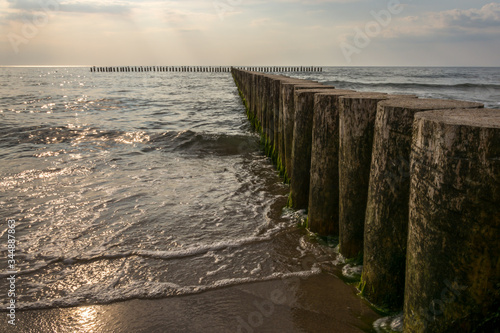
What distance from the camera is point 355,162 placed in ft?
9.43

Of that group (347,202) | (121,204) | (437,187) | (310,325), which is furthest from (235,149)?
(437,187)

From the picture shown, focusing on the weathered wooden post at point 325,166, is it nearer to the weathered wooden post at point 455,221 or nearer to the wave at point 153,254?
the wave at point 153,254

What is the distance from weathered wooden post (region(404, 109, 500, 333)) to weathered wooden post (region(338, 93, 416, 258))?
862 mm

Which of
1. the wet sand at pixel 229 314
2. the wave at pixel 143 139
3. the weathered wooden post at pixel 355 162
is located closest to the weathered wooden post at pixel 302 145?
the weathered wooden post at pixel 355 162

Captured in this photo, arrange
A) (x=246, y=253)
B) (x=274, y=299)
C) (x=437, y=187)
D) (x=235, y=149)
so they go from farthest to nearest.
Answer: (x=235, y=149), (x=246, y=253), (x=274, y=299), (x=437, y=187)

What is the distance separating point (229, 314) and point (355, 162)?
1534 millimetres

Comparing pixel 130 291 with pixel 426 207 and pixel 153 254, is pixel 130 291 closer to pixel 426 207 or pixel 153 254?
pixel 153 254

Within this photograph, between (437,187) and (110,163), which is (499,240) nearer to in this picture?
(437,187)

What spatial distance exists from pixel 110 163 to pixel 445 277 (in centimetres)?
675

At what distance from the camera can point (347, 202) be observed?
3.00 meters

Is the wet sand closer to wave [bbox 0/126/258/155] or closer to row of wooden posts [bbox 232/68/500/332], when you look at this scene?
row of wooden posts [bbox 232/68/500/332]

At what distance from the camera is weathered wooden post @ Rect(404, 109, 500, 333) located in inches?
61.8

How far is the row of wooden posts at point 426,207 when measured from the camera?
1.60 meters

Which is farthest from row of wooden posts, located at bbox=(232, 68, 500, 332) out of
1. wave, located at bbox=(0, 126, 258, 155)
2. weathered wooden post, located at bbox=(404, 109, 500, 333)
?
wave, located at bbox=(0, 126, 258, 155)
